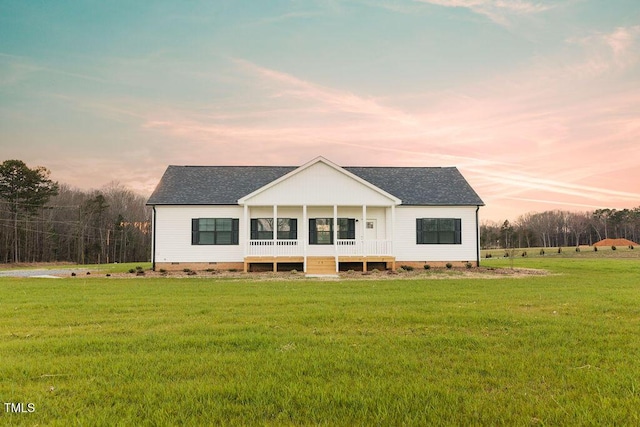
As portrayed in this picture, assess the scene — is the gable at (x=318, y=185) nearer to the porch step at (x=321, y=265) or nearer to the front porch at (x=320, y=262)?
the front porch at (x=320, y=262)

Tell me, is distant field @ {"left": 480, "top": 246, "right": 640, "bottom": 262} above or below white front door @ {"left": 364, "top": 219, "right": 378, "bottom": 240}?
below

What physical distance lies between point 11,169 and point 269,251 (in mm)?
34576

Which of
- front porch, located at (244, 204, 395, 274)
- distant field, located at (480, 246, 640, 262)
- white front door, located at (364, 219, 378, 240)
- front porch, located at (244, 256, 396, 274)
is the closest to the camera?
front porch, located at (244, 256, 396, 274)

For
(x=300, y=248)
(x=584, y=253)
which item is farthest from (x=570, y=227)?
(x=300, y=248)

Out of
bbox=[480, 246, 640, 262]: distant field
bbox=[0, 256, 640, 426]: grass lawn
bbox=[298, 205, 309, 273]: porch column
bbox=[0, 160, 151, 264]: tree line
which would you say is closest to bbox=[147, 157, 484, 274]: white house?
bbox=[298, 205, 309, 273]: porch column

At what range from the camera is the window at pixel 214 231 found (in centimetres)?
2311

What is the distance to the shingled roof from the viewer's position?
929 inches

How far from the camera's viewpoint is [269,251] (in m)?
22.3

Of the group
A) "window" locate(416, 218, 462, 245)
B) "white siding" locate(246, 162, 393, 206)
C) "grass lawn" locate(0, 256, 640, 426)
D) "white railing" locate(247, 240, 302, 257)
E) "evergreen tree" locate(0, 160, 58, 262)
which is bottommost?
"grass lawn" locate(0, 256, 640, 426)

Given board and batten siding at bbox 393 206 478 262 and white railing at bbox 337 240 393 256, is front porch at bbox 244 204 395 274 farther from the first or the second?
board and batten siding at bbox 393 206 478 262

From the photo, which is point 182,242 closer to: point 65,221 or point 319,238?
point 319,238

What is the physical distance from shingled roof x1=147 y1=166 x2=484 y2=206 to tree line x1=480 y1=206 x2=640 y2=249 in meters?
52.5

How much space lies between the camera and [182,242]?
23062 mm

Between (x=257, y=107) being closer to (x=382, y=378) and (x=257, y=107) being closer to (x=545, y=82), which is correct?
(x=545, y=82)
